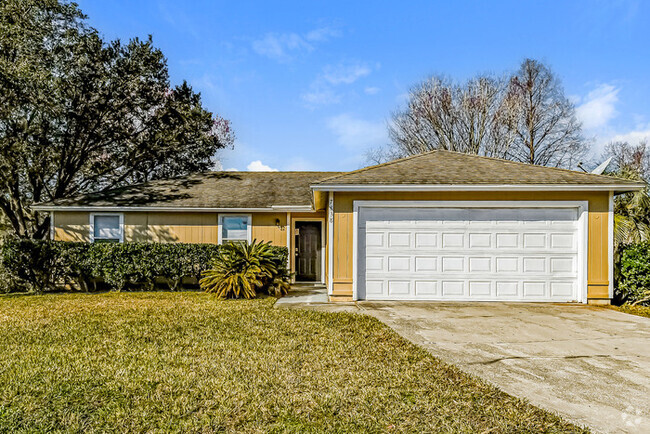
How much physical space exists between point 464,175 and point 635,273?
13.3ft

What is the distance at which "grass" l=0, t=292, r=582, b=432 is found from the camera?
2.96 metres

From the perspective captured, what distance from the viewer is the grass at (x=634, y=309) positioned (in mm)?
7527

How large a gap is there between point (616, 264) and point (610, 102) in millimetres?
14000

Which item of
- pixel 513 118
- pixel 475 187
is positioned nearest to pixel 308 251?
pixel 475 187

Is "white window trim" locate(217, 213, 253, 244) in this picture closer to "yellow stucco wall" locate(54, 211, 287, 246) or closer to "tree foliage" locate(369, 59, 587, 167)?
"yellow stucco wall" locate(54, 211, 287, 246)

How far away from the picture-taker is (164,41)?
1593 cm

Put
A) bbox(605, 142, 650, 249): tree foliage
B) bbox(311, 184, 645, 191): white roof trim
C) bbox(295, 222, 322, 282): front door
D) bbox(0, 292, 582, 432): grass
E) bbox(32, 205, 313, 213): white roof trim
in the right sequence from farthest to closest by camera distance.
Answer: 1. bbox(295, 222, 322, 282): front door
2. bbox(32, 205, 313, 213): white roof trim
3. bbox(605, 142, 650, 249): tree foliage
4. bbox(311, 184, 645, 191): white roof trim
5. bbox(0, 292, 582, 432): grass

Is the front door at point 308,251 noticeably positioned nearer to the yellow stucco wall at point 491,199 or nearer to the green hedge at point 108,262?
the green hedge at point 108,262

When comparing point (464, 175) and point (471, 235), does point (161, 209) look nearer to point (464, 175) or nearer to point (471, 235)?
point (464, 175)

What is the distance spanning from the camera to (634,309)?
789cm

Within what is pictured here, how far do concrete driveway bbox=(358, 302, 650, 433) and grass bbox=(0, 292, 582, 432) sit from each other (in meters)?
0.35

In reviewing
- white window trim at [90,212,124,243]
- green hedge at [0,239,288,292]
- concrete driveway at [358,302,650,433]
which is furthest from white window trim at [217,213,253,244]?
concrete driveway at [358,302,650,433]

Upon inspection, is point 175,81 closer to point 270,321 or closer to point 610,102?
point 270,321

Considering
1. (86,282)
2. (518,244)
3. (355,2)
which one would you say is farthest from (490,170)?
Answer: (86,282)
